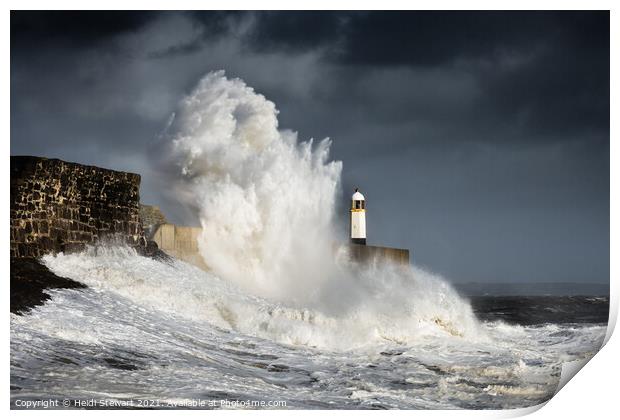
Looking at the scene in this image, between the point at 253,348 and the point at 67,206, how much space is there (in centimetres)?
256

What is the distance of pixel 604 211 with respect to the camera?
8641 millimetres

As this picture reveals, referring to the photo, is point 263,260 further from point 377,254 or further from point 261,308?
point 261,308

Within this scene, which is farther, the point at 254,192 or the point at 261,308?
the point at 254,192

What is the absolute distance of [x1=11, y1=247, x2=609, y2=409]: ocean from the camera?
7.53 meters

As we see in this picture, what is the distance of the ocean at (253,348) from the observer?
24.7 ft

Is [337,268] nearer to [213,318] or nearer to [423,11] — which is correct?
[213,318]

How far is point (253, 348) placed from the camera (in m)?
9.38

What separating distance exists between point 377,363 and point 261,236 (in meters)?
5.57

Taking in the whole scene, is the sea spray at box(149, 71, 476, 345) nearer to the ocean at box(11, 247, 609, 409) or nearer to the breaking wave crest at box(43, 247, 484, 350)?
the breaking wave crest at box(43, 247, 484, 350)

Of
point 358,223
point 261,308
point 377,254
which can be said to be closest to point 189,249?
point 377,254

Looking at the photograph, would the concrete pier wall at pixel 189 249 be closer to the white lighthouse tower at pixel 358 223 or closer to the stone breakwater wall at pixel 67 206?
the stone breakwater wall at pixel 67 206

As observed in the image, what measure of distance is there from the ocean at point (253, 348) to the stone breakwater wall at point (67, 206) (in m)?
0.22

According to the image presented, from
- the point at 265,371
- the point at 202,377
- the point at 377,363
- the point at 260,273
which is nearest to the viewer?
the point at 202,377

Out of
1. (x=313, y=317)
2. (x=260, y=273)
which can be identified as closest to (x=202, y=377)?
(x=313, y=317)
